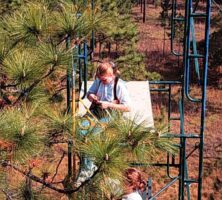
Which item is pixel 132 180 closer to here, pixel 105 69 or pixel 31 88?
pixel 31 88

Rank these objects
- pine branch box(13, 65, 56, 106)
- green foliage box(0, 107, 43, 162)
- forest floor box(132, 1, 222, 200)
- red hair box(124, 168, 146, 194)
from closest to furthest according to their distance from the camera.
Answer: green foliage box(0, 107, 43, 162)
red hair box(124, 168, 146, 194)
pine branch box(13, 65, 56, 106)
forest floor box(132, 1, 222, 200)

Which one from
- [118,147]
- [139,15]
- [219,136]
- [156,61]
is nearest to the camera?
[118,147]

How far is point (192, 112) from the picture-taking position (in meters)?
11.6

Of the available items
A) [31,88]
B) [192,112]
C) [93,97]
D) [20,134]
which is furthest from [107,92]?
[192,112]

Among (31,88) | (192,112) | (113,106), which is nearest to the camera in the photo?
(31,88)

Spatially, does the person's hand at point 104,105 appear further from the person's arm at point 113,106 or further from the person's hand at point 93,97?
the person's hand at point 93,97

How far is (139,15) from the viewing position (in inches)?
891

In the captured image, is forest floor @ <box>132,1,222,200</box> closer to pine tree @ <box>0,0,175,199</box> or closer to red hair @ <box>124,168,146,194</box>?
red hair @ <box>124,168,146,194</box>

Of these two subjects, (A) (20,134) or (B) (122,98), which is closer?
(A) (20,134)

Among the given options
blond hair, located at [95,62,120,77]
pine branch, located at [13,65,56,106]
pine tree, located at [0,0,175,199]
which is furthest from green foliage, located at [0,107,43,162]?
blond hair, located at [95,62,120,77]

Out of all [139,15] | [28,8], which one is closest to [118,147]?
[28,8]

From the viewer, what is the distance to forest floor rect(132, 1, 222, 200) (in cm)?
807

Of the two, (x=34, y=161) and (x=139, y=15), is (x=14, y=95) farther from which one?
(x=139, y=15)

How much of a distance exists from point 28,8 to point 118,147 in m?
1.03
